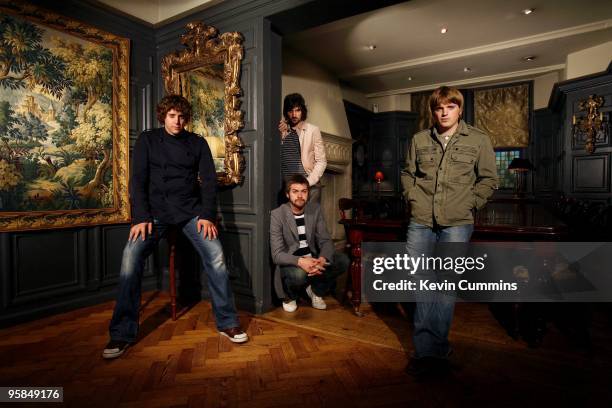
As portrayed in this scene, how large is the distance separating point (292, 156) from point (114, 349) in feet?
6.12

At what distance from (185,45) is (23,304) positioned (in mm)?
2483

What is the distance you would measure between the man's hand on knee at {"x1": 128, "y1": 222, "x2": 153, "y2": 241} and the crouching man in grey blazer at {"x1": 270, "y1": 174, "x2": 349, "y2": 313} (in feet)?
2.96

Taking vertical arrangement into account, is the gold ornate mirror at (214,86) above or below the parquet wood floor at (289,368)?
above

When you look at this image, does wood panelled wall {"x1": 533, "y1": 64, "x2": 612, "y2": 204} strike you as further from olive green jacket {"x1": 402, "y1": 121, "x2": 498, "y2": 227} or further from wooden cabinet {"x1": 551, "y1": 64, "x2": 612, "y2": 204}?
olive green jacket {"x1": 402, "y1": 121, "x2": 498, "y2": 227}

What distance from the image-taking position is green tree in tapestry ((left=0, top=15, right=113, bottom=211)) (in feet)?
8.41

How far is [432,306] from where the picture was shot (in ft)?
6.33

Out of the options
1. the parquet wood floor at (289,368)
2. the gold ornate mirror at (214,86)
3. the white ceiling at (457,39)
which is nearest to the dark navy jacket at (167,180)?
the gold ornate mirror at (214,86)

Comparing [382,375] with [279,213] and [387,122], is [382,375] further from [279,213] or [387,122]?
[387,122]

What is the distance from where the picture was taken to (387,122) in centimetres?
743

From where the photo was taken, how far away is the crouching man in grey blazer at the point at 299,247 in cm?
276

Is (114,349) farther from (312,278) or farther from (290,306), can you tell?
(312,278)

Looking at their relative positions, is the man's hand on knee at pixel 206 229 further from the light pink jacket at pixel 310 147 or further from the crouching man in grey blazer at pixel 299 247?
the light pink jacket at pixel 310 147

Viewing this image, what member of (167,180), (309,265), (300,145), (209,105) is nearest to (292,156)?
(300,145)

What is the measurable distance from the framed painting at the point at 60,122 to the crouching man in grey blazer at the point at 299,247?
153 cm
